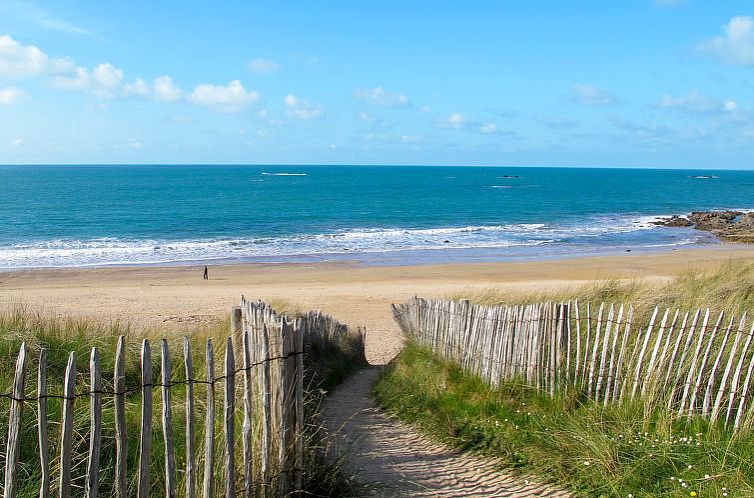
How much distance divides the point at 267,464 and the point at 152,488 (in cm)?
Answer: 87

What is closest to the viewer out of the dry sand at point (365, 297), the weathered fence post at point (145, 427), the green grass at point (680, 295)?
the weathered fence post at point (145, 427)

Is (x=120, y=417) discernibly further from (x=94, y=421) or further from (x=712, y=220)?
(x=712, y=220)

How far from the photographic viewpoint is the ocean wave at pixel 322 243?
34688mm

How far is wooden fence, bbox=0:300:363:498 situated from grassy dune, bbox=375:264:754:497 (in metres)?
2.32

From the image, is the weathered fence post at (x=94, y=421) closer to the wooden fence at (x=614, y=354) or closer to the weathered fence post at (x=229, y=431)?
the weathered fence post at (x=229, y=431)

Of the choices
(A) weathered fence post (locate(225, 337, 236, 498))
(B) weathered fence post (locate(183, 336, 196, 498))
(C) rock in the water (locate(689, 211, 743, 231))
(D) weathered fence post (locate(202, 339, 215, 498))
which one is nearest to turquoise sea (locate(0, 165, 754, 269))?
(C) rock in the water (locate(689, 211, 743, 231))

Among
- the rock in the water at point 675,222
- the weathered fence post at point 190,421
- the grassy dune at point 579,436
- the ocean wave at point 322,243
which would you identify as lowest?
the ocean wave at point 322,243

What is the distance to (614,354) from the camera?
704cm

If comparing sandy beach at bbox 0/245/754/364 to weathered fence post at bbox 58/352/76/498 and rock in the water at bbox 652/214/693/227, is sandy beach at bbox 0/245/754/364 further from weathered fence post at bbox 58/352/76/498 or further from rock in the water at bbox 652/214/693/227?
rock in the water at bbox 652/214/693/227

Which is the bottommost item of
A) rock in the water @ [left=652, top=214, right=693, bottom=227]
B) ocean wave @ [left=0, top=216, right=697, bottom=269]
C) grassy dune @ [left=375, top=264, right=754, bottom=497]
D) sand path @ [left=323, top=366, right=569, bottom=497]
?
ocean wave @ [left=0, top=216, right=697, bottom=269]

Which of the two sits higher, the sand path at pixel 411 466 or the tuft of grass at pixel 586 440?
the tuft of grass at pixel 586 440

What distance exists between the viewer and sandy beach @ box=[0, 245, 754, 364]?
1725 cm

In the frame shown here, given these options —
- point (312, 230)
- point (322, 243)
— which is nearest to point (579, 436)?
point (322, 243)

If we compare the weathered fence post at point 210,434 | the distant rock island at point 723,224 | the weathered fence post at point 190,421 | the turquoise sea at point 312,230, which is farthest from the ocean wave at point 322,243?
the weathered fence post at point 190,421
